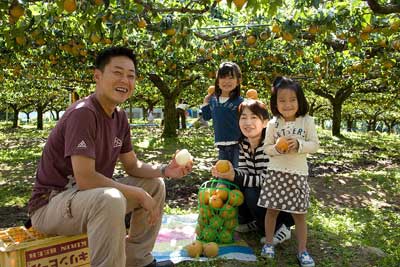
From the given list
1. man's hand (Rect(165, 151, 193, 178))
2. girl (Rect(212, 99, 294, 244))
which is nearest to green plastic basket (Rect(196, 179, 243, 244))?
girl (Rect(212, 99, 294, 244))

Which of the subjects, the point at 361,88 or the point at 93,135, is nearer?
the point at 93,135

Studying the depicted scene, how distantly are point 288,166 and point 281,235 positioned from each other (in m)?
0.69

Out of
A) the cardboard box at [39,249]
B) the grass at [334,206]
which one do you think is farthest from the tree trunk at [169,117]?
the cardboard box at [39,249]

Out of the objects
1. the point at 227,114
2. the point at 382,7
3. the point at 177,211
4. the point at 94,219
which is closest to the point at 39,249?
the point at 94,219

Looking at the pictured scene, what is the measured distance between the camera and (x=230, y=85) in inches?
172

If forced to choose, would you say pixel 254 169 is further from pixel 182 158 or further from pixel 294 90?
pixel 182 158

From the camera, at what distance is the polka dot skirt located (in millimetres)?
3188

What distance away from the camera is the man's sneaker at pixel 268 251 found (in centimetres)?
324

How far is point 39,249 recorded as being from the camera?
2244 millimetres

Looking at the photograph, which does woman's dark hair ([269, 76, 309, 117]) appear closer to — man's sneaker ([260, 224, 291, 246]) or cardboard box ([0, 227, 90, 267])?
man's sneaker ([260, 224, 291, 246])

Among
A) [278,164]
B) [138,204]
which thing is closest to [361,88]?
[278,164]

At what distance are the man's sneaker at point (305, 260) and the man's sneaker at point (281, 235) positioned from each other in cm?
33

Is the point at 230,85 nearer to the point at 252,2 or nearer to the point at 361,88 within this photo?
the point at 252,2

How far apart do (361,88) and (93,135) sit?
1480cm
